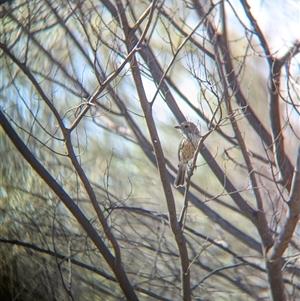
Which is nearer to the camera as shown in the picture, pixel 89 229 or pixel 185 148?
pixel 89 229

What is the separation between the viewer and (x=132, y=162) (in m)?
5.49

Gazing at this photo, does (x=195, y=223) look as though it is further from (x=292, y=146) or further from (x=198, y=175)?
(x=292, y=146)

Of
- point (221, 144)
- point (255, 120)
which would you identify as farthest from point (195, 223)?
point (255, 120)

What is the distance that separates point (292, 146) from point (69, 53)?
2323mm

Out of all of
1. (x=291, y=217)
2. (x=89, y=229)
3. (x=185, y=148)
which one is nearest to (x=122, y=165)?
(x=185, y=148)

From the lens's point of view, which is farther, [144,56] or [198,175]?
[198,175]

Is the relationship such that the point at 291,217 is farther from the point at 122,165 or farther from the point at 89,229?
the point at 122,165

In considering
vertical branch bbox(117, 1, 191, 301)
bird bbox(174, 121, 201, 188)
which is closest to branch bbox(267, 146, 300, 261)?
vertical branch bbox(117, 1, 191, 301)

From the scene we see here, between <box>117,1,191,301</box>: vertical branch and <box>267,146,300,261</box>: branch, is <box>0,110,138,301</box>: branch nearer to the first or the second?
<box>117,1,191,301</box>: vertical branch

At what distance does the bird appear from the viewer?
4723mm

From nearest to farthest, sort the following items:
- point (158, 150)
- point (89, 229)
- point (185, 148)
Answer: point (158, 150)
point (89, 229)
point (185, 148)

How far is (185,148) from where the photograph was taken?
5.07 meters

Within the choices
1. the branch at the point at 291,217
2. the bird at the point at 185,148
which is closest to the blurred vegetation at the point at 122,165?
the bird at the point at 185,148

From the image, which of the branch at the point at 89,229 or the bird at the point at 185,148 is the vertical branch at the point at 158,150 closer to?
the branch at the point at 89,229
